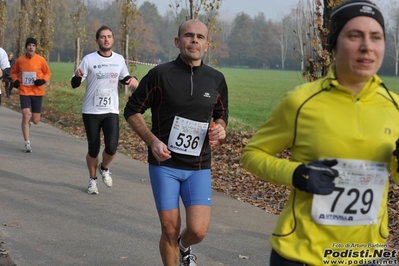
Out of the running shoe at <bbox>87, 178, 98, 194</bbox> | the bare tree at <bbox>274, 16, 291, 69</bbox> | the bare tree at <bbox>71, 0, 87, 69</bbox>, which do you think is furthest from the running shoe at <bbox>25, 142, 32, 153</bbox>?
the bare tree at <bbox>274, 16, 291, 69</bbox>

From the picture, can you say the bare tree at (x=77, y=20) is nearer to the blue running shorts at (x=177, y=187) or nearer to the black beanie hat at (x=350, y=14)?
the blue running shorts at (x=177, y=187)

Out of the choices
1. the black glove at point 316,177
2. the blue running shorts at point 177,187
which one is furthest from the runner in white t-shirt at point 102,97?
the black glove at point 316,177

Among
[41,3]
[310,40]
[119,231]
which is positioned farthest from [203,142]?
[41,3]

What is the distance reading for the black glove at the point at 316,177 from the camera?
294 centimetres

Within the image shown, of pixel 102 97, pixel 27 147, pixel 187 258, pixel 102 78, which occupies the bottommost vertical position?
pixel 27 147

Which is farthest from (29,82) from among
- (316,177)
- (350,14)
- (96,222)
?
(316,177)

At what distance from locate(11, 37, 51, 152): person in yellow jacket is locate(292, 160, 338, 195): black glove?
1020 centimetres

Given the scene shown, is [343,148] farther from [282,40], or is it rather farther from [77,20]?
[282,40]

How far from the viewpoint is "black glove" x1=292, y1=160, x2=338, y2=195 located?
2.94 metres

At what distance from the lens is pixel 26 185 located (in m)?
10.0

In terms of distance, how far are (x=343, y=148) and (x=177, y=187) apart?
8.33 feet

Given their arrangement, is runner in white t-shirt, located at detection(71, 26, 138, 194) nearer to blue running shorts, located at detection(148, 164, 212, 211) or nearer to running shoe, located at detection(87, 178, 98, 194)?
running shoe, located at detection(87, 178, 98, 194)

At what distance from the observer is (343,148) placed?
3090mm

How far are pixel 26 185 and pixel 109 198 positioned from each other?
1467mm
